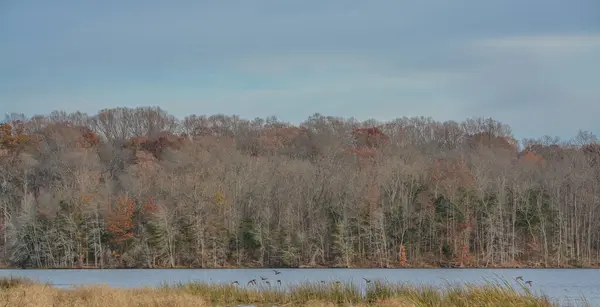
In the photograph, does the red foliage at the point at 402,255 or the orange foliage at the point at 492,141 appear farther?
the orange foliage at the point at 492,141

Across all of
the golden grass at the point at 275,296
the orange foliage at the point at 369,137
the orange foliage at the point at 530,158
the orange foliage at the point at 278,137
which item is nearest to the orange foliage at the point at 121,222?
the orange foliage at the point at 278,137

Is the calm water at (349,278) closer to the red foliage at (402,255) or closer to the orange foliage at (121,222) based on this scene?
the red foliage at (402,255)

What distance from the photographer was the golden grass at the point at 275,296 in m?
20.9

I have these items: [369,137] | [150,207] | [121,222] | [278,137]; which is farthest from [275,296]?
[369,137]

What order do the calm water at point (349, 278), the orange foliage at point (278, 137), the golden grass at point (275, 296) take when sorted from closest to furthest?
the golden grass at point (275, 296) < the calm water at point (349, 278) < the orange foliage at point (278, 137)

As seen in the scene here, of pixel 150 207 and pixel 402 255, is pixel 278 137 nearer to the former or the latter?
pixel 150 207

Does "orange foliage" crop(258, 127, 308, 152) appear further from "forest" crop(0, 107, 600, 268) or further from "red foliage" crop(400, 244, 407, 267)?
"red foliage" crop(400, 244, 407, 267)

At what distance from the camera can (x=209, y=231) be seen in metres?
70.9

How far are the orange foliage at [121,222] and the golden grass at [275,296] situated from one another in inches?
1605

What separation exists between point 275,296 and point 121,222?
150ft

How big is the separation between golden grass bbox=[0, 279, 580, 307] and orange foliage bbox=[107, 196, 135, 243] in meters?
40.8

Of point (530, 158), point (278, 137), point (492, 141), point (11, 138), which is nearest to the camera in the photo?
point (530, 158)

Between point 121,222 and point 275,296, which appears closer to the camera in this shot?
point 275,296

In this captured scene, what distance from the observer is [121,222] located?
70125 mm
